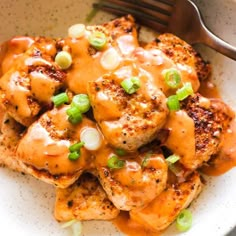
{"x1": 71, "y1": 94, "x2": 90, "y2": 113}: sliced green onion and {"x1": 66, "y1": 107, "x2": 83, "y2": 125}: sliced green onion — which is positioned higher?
{"x1": 71, "y1": 94, "x2": 90, "y2": 113}: sliced green onion

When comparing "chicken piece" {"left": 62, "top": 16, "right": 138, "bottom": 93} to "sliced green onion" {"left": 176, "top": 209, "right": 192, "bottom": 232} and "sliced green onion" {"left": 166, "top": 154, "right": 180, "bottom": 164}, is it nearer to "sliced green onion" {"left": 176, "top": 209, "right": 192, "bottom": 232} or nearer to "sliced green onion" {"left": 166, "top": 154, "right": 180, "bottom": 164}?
"sliced green onion" {"left": 166, "top": 154, "right": 180, "bottom": 164}

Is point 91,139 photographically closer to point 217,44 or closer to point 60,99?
point 60,99

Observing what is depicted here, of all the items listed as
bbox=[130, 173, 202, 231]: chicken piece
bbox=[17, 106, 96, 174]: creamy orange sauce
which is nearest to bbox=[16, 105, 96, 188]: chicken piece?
bbox=[17, 106, 96, 174]: creamy orange sauce

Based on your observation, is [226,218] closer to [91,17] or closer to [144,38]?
[144,38]

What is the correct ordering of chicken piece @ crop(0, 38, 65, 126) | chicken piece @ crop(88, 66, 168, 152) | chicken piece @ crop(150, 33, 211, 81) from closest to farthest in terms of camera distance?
1. chicken piece @ crop(88, 66, 168, 152)
2. chicken piece @ crop(0, 38, 65, 126)
3. chicken piece @ crop(150, 33, 211, 81)

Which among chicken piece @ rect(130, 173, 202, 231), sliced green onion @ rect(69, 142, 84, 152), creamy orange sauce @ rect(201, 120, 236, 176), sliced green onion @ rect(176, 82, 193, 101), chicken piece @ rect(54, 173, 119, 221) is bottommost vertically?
chicken piece @ rect(54, 173, 119, 221)

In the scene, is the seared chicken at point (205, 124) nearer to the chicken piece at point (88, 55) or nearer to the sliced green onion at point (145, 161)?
the sliced green onion at point (145, 161)

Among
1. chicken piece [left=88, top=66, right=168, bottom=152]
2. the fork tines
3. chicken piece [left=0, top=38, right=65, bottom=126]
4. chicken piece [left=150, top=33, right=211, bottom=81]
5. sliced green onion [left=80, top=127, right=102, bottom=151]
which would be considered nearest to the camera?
chicken piece [left=88, top=66, right=168, bottom=152]
